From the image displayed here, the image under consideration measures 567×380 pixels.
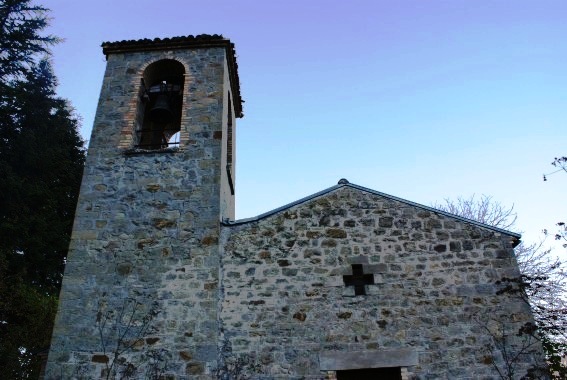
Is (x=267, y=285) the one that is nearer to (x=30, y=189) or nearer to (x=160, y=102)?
(x=160, y=102)

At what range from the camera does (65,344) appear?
6488mm

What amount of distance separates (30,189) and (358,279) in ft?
35.2

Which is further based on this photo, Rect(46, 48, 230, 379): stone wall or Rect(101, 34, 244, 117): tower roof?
Rect(101, 34, 244, 117): tower roof

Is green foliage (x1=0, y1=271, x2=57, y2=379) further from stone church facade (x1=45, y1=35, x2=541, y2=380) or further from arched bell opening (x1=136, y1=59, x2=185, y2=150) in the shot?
arched bell opening (x1=136, y1=59, x2=185, y2=150)

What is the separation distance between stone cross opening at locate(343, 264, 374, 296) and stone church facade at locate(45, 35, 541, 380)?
0.07ft

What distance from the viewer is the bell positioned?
29.8ft

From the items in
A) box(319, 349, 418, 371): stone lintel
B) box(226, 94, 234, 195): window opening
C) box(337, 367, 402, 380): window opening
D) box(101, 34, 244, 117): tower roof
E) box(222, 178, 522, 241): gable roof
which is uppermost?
box(101, 34, 244, 117): tower roof

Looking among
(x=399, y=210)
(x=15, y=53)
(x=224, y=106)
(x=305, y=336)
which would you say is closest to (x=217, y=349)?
(x=305, y=336)

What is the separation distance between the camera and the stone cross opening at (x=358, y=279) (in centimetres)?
672

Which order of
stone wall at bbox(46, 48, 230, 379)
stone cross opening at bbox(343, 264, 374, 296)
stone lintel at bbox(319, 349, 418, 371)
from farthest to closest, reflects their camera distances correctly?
stone cross opening at bbox(343, 264, 374, 296) < stone wall at bbox(46, 48, 230, 379) < stone lintel at bbox(319, 349, 418, 371)

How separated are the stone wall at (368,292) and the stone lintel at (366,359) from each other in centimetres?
1

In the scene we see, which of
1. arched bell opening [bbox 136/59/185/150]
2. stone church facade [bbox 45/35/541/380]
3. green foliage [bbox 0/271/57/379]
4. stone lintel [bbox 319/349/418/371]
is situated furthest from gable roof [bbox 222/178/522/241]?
green foliage [bbox 0/271/57/379]

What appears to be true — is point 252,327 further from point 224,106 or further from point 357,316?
point 224,106

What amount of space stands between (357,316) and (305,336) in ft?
2.53
